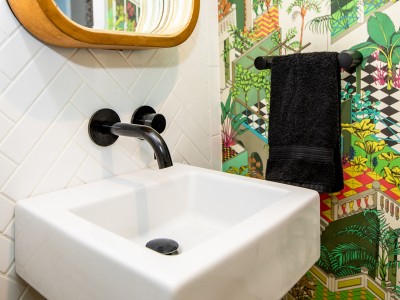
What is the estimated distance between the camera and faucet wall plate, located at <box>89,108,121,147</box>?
3.01 feet

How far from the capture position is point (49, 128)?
2.74ft

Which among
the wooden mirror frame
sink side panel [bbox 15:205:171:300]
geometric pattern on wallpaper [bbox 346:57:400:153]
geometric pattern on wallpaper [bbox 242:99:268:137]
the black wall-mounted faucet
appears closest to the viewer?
sink side panel [bbox 15:205:171:300]

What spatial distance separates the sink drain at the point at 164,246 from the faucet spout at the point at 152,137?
20 cm

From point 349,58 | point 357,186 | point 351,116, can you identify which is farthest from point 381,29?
point 357,186

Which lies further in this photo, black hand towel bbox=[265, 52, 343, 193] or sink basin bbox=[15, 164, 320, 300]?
black hand towel bbox=[265, 52, 343, 193]

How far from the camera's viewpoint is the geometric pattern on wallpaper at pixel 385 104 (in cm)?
92

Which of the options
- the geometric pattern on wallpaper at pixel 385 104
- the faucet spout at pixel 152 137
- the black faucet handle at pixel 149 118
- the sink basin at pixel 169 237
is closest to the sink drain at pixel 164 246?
the sink basin at pixel 169 237

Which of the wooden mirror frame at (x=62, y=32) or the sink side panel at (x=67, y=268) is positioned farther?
the wooden mirror frame at (x=62, y=32)

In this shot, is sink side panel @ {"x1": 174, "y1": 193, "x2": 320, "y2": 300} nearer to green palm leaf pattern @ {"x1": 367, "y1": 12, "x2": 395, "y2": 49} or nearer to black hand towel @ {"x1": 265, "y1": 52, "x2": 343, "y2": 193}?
black hand towel @ {"x1": 265, "y1": 52, "x2": 343, "y2": 193}

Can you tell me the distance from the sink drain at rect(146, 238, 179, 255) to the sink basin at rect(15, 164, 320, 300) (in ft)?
0.19

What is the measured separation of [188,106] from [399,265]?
775mm

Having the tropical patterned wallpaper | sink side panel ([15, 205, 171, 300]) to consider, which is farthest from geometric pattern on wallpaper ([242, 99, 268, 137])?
sink side panel ([15, 205, 171, 300])

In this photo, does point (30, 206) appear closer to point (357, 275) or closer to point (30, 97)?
point (30, 97)

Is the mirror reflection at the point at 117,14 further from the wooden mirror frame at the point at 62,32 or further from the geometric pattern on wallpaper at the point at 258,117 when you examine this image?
the geometric pattern on wallpaper at the point at 258,117
